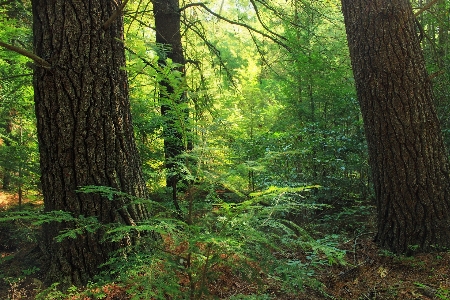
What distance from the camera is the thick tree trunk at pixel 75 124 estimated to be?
2.77m

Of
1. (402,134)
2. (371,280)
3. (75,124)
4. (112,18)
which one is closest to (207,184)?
(75,124)

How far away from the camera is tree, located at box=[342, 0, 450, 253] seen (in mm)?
3777

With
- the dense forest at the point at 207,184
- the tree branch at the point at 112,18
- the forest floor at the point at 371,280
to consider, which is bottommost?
the forest floor at the point at 371,280

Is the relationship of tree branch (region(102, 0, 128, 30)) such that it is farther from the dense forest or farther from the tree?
the tree

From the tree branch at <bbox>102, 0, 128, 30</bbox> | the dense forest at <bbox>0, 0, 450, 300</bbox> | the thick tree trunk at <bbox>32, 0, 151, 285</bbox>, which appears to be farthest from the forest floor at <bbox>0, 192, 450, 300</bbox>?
the tree branch at <bbox>102, 0, 128, 30</bbox>

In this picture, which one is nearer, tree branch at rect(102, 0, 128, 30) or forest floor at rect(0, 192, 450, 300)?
tree branch at rect(102, 0, 128, 30)

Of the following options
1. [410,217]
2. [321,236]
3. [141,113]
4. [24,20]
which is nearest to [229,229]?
[410,217]

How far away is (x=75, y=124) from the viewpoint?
2762 millimetres

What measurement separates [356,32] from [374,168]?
1.61m

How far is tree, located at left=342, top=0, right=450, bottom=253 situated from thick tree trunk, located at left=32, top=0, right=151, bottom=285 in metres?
2.81

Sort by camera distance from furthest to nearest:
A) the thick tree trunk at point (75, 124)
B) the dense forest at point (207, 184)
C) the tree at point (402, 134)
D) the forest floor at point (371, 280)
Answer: the tree at point (402, 134), the forest floor at point (371, 280), the thick tree trunk at point (75, 124), the dense forest at point (207, 184)

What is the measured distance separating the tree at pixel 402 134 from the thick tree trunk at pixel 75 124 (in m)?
2.81

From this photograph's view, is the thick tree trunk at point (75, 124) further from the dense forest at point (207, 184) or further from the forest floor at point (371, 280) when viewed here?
the forest floor at point (371, 280)

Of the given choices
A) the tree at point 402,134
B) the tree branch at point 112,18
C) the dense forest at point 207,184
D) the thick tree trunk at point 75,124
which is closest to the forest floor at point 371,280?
the dense forest at point 207,184
